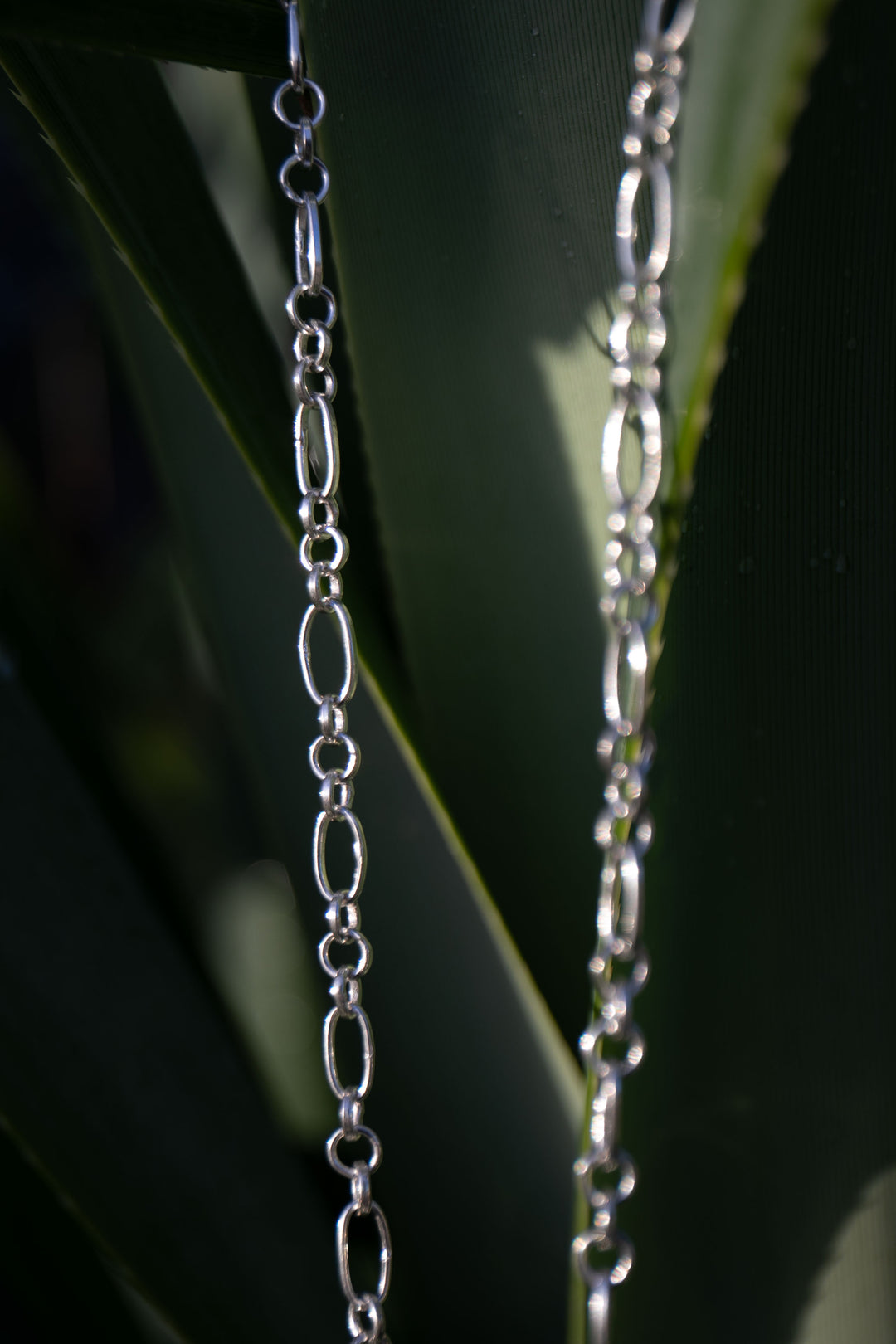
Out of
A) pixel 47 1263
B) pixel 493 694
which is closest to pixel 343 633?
pixel 493 694

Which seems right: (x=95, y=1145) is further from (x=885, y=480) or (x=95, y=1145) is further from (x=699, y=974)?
(x=885, y=480)

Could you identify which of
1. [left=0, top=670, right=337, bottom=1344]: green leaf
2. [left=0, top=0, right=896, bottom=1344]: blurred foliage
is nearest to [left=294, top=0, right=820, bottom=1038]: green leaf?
[left=0, top=0, right=896, bottom=1344]: blurred foliage

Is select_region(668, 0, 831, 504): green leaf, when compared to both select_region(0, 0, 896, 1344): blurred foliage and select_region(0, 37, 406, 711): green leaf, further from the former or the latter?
select_region(0, 37, 406, 711): green leaf

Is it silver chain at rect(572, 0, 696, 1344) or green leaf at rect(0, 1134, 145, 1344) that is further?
green leaf at rect(0, 1134, 145, 1344)

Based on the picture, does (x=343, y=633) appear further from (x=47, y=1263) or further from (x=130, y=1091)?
(x=47, y=1263)

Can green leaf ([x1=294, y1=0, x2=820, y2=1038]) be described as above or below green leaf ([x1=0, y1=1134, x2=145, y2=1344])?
above

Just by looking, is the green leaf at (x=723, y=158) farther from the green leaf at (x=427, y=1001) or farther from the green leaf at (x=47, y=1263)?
→ the green leaf at (x=47, y=1263)

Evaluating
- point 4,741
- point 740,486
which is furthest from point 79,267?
point 740,486
